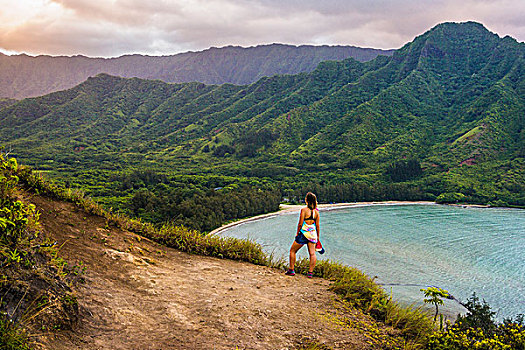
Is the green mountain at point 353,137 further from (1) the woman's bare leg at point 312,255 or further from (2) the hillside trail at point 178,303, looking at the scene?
(1) the woman's bare leg at point 312,255

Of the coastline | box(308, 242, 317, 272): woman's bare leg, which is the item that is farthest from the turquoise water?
box(308, 242, 317, 272): woman's bare leg

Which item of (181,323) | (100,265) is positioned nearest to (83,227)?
(100,265)

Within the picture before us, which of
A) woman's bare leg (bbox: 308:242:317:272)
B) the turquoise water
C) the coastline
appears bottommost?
the turquoise water

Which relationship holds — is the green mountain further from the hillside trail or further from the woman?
the woman

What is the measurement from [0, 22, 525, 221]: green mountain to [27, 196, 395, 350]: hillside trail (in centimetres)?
6152

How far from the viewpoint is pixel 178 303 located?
5.45 m

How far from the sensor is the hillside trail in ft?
14.5

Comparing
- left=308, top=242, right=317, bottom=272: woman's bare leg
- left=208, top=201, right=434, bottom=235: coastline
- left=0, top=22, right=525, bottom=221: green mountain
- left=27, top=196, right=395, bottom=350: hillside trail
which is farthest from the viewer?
left=0, top=22, right=525, bottom=221: green mountain

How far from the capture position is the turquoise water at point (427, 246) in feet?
128

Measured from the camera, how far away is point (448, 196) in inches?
3615

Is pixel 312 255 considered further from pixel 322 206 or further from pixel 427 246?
pixel 322 206

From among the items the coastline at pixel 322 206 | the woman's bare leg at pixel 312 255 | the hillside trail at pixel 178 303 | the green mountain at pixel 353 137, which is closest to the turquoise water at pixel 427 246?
the coastline at pixel 322 206

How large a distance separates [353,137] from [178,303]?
140 meters

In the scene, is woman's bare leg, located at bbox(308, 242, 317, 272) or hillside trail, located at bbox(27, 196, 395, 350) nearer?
hillside trail, located at bbox(27, 196, 395, 350)
